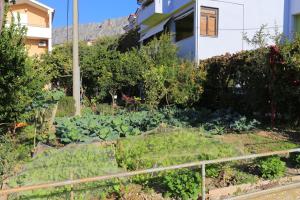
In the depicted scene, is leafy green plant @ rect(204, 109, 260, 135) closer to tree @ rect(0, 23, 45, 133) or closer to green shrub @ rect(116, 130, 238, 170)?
green shrub @ rect(116, 130, 238, 170)

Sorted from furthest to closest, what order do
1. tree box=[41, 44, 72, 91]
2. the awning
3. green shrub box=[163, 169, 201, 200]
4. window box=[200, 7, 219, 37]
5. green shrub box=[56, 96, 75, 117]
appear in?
tree box=[41, 44, 72, 91]
the awning
window box=[200, 7, 219, 37]
green shrub box=[56, 96, 75, 117]
green shrub box=[163, 169, 201, 200]

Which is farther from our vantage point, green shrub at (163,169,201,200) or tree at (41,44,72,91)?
tree at (41,44,72,91)

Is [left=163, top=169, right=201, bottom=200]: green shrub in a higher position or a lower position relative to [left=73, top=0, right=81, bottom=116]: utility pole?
lower

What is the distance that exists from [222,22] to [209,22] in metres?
0.76

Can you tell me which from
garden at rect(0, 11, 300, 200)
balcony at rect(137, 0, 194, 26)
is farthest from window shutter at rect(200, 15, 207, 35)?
garden at rect(0, 11, 300, 200)

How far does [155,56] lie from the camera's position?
20859 mm

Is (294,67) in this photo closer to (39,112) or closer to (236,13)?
(39,112)

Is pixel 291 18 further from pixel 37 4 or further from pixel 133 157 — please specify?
pixel 37 4

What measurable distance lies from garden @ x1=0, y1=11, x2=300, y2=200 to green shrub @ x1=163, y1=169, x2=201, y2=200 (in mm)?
15

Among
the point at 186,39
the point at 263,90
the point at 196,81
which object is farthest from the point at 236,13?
the point at 263,90

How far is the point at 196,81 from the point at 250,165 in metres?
9.35

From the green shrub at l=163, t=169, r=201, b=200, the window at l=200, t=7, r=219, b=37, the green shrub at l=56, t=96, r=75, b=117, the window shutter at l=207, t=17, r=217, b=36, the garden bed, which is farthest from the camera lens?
the window shutter at l=207, t=17, r=217, b=36

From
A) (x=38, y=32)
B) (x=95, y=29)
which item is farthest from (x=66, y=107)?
(x=95, y=29)

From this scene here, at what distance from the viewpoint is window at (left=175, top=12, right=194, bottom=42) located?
23.5 m
